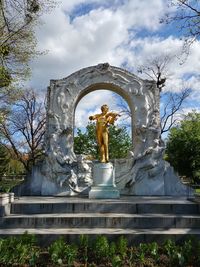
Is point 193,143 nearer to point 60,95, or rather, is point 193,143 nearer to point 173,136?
point 173,136

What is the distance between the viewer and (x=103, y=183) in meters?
11.7

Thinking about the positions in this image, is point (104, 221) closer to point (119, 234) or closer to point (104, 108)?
point (119, 234)

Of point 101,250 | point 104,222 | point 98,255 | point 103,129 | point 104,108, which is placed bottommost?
point 98,255

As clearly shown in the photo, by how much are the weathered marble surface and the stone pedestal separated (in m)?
1.46

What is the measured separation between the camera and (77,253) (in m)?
5.76

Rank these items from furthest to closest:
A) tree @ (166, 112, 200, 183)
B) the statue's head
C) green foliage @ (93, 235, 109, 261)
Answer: tree @ (166, 112, 200, 183), the statue's head, green foliage @ (93, 235, 109, 261)

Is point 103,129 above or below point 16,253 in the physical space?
above

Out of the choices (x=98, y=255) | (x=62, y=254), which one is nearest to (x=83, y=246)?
(x=98, y=255)

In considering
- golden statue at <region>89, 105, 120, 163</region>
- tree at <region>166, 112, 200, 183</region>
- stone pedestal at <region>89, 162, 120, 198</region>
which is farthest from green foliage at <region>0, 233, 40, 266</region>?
tree at <region>166, 112, 200, 183</region>

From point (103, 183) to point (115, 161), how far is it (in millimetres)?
2077

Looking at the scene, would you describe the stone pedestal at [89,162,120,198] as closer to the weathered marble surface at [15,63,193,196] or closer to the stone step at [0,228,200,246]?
the weathered marble surface at [15,63,193,196]

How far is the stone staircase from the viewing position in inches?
261

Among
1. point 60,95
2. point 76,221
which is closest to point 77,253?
point 76,221

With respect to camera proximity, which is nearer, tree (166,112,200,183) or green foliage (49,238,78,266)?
green foliage (49,238,78,266)
